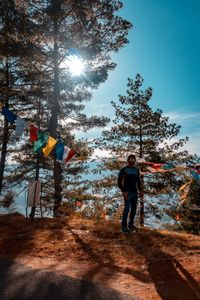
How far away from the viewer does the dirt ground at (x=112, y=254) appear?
568 centimetres

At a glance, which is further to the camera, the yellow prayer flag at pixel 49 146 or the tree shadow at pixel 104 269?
the yellow prayer flag at pixel 49 146

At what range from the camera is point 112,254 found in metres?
7.29

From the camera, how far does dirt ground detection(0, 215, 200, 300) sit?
5.68 meters

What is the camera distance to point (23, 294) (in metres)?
5.20

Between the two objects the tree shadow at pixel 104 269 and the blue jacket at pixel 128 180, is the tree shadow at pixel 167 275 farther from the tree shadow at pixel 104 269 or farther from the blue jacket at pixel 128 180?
the blue jacket at pixel 128 180

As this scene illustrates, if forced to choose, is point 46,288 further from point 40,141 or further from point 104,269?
point 40,141

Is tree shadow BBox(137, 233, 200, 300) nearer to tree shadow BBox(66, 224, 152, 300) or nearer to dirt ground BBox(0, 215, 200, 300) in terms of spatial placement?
dirt ground BBox(0, 215, 200, 300)

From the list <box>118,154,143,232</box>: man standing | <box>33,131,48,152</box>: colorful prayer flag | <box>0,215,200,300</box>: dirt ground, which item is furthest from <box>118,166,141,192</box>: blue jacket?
<box>33,131,48,152</box>: colorful prayer flag

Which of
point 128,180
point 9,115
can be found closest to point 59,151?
point 9,115

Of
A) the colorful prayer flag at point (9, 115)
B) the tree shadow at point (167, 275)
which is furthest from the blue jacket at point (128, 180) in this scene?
the colorful prayer flag at point (9, 115)

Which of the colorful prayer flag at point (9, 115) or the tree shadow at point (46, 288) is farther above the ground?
the colorful prayer flag at point (9, 115)

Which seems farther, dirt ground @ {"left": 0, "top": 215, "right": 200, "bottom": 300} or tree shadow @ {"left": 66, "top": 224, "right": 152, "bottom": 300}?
tree shadow @ {"left": 66, "top": 224, "right": 152, "bottom": 300}

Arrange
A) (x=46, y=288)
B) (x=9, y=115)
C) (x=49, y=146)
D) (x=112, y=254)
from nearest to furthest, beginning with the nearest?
(x=46, y=288), (x=112, y=254), (x=49, y=146), (x=9, y=115)

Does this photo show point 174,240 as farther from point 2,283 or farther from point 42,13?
point 42,13
